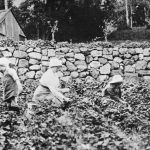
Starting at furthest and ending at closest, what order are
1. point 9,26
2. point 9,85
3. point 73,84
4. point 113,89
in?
1. point 9,26
2. point 73,84
3. point 113,89
4. point 9,85

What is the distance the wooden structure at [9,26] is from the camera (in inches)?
1344

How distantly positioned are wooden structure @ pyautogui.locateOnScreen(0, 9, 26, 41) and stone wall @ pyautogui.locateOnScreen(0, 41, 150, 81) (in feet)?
56.1

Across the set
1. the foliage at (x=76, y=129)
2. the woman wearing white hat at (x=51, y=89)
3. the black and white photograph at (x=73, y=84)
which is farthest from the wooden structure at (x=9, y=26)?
the foliage at (x=76, y=129)

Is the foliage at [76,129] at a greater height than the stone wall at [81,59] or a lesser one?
lesser

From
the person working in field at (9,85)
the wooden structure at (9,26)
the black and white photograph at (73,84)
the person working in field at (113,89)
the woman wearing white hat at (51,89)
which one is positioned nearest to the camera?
the black and white photograph at (73,84)

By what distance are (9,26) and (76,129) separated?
105 ft

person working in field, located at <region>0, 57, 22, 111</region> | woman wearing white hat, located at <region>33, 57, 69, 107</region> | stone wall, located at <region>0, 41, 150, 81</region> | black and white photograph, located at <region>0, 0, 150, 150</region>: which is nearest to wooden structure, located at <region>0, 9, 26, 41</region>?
black and white photograph, located at <region>0, 0, 150, 150</region>

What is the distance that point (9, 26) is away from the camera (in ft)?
120

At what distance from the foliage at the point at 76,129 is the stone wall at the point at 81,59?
26.0 feet

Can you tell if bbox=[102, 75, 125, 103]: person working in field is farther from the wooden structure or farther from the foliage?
the wooden structure

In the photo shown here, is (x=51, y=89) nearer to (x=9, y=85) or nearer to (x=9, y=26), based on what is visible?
(x=9, y=85)

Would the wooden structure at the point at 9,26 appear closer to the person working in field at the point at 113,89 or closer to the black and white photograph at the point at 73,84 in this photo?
the black and white photograph at the point at 73,84

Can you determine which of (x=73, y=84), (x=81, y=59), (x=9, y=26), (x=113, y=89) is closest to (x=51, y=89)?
(x=113, y=89)

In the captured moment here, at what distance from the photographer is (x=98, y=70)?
15391 mm
